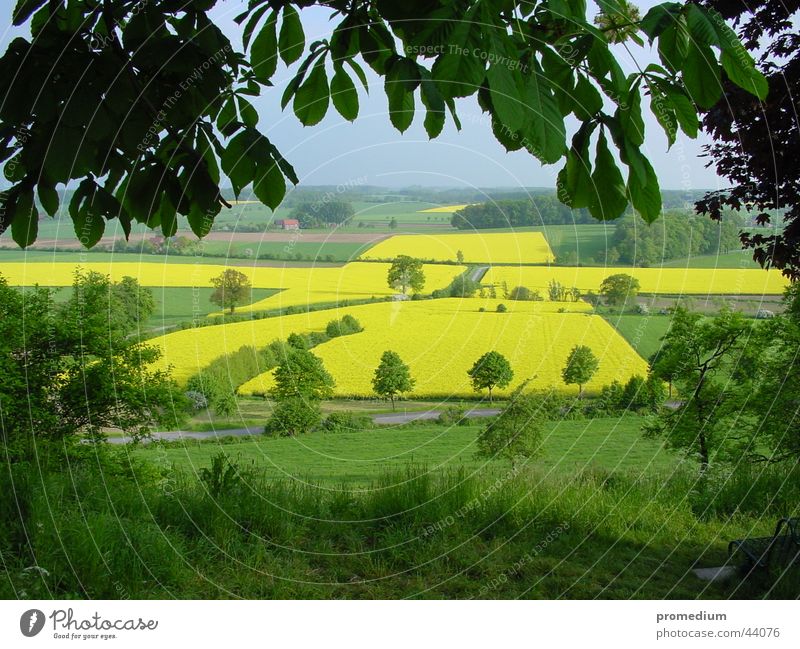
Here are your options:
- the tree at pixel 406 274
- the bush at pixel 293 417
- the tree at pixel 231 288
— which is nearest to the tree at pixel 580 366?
A: the tree at pixel 406 274

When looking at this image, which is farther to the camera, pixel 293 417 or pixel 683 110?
pixel 293 417

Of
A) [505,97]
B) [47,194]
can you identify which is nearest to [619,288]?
[47,194]

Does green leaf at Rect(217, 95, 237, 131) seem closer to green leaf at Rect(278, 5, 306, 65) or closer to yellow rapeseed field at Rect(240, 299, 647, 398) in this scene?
green leaf at Rect(278, 5, 306, 65)

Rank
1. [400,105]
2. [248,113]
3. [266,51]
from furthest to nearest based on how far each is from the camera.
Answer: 1. [248,113]
2. [266,51]
3. [400,105]

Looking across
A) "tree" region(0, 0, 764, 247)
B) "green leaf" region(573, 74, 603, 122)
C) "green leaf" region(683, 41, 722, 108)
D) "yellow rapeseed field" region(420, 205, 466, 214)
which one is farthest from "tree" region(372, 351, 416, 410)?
"green leaf" region(683, 41, 722, 108)

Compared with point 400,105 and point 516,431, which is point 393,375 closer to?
point 516,431
